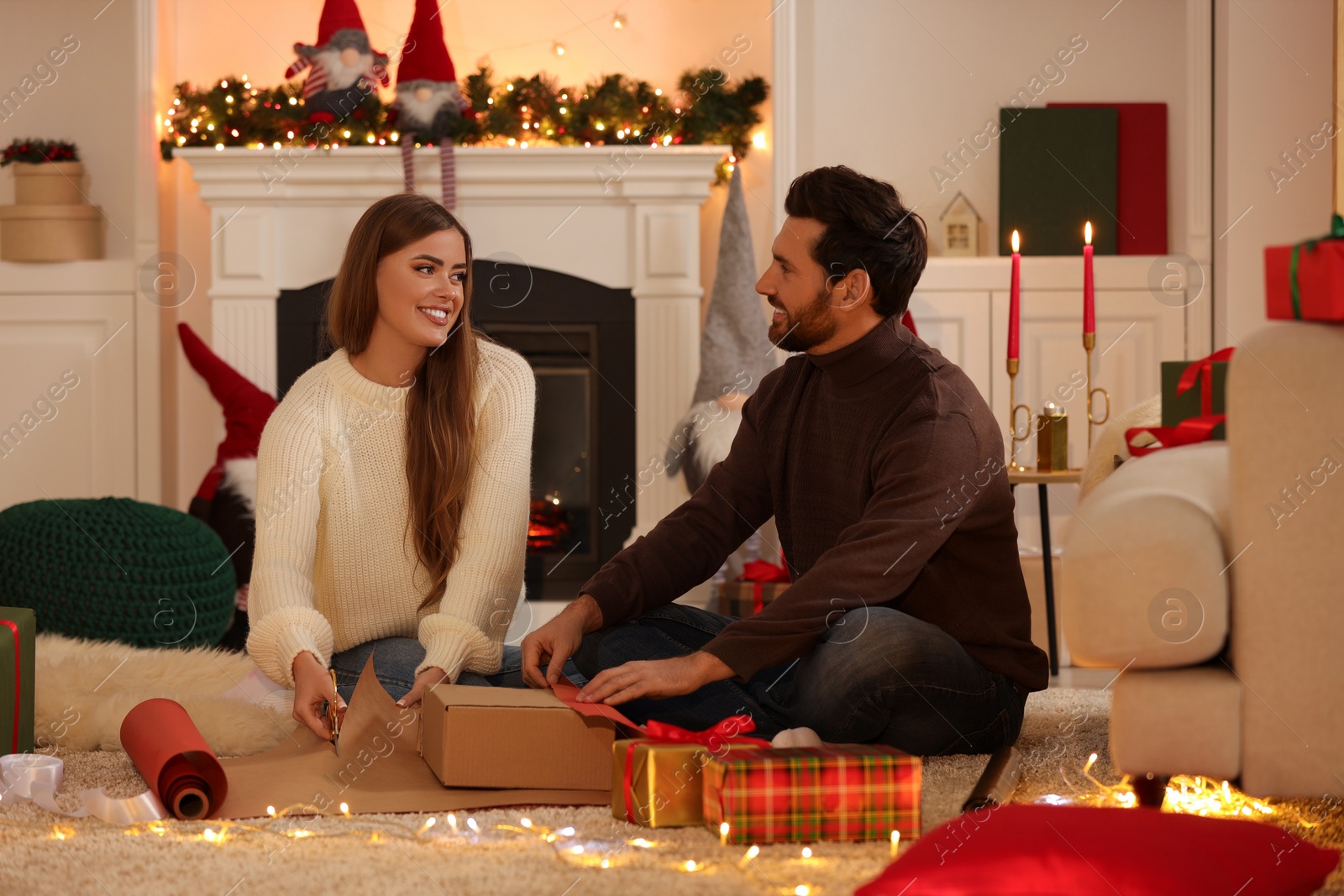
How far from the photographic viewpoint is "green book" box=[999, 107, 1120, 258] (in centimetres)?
321

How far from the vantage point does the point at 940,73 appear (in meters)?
3.30

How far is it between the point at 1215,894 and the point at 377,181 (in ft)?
9.11

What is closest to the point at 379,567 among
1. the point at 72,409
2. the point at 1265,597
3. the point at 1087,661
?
the point at 1087,661

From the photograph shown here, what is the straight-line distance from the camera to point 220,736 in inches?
64.2

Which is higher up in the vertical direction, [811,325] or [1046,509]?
[811,325]

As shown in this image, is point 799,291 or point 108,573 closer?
point 799,291

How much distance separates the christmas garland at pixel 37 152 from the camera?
3.30 metres

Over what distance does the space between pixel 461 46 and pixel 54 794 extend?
2.56m

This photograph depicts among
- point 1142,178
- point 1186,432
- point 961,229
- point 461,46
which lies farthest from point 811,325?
point 461,46

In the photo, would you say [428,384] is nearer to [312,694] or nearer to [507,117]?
[312,694]

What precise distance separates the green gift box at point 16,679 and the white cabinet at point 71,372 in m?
1.84

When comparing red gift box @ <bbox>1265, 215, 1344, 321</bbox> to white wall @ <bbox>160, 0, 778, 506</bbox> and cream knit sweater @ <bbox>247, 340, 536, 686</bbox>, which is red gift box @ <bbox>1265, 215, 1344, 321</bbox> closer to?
cream knit sweater @ <bbox>247, 340, 536, 686</bbox>

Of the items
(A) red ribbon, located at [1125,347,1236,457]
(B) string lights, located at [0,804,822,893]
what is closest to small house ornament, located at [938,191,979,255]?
(A) red ribbon, located at [1125,347,1236,457]

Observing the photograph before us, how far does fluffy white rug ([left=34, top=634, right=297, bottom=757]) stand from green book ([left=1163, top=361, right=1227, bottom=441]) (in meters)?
1.29
